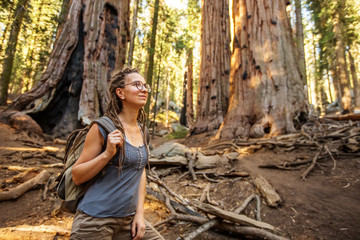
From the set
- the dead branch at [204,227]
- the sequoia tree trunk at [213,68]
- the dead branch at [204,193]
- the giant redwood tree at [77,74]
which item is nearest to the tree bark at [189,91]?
the sequoia tree trunk at [213,68]

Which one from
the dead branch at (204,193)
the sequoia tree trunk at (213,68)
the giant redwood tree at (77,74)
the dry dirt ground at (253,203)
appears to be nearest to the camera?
the dry dirt ground at (253,203)

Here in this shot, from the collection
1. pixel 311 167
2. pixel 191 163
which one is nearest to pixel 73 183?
pixel 191 163

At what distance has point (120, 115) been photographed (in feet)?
5.31

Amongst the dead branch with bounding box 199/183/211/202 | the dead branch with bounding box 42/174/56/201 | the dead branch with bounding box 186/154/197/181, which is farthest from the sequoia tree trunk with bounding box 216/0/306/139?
the dead branch with bounding box 42/174/56/201

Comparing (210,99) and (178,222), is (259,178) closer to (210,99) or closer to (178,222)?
(178,222)

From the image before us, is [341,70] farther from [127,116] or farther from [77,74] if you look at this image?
[127,116]

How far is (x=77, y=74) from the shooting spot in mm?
6156

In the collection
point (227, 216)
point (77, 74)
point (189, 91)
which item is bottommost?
point (227, 216)

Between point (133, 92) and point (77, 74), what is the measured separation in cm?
550

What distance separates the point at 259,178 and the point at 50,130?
5.74 meters

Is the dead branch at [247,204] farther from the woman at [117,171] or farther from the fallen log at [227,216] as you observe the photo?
the woman at [117,171]

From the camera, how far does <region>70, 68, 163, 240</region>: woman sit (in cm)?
126

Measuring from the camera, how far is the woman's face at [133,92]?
61.2 inches

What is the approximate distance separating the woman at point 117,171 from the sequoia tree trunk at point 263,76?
4467 mm
